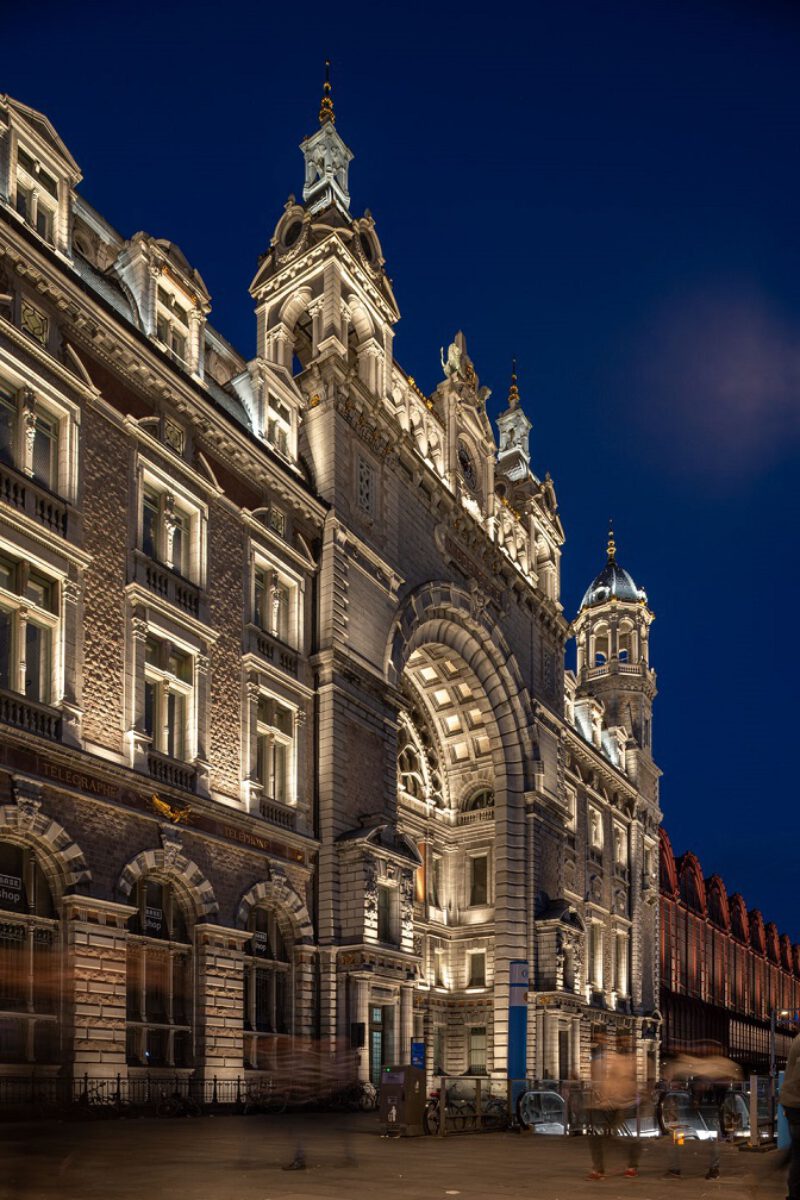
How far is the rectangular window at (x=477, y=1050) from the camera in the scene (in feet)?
173

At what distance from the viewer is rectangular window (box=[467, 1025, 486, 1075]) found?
52.6m

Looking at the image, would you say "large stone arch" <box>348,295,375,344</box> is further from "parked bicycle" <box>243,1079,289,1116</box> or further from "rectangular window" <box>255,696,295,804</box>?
"parked bicycle" <box>243,1079,289,1116</box>

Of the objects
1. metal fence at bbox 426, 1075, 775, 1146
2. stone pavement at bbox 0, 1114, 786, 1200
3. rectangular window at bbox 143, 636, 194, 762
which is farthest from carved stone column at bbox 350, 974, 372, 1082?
stone pavement at bbox 0, 1114, 786, 1200

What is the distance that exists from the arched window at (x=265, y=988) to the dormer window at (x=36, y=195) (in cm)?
1934

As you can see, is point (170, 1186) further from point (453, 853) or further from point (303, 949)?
point (453, 853)

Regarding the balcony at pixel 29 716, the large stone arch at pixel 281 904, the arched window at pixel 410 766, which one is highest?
the balcony at pixel 29 716

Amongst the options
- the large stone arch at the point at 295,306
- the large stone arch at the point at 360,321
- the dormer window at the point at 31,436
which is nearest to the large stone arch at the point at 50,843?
the dormer window at the point at 31,436

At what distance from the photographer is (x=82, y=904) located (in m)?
27.2

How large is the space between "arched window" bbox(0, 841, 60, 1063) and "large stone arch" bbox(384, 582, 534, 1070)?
2299 cm

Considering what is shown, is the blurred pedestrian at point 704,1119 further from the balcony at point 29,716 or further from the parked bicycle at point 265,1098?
the balcony at point 29,716

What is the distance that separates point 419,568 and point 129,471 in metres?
17.4

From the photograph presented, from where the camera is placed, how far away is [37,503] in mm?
28125

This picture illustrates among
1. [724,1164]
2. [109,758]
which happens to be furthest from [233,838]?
[724,1164]

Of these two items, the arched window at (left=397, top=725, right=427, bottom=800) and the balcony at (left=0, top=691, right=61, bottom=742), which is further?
the arched window at (left=397, top=725, right=427, bottom=800)
